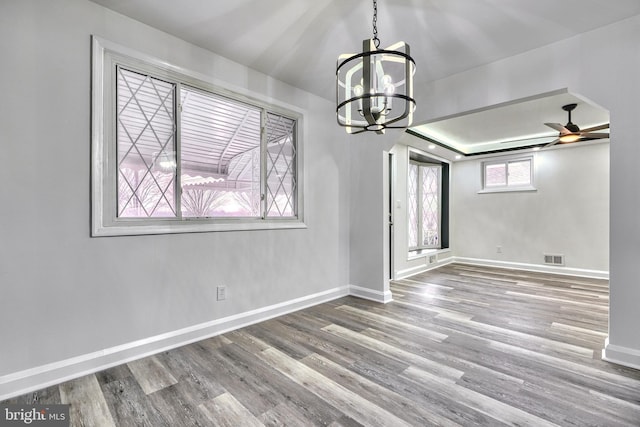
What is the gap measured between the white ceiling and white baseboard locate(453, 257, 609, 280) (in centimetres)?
446

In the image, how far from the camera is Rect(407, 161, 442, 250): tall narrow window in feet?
19.5

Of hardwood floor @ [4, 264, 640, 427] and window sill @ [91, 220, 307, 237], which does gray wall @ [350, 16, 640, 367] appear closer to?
hardwood floor @ [4, 264, 640, 427]

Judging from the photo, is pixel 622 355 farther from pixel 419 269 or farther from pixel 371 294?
pixel 419 269

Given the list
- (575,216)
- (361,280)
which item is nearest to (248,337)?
(361,280)

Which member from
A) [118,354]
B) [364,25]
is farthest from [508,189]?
[118,354]

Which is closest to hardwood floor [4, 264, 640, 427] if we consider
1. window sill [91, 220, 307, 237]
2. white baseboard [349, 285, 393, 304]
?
white baseboard [349, 285, 393, 304]

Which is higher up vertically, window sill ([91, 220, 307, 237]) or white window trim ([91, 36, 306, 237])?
white window trim ([91, 36, 306, 237])

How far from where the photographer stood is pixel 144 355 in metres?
2.24

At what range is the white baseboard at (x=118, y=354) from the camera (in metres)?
1.78

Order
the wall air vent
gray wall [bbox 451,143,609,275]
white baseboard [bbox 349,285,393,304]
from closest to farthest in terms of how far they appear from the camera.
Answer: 1. white baseboard [bbox 349,285,393,304]
2. gray wall [bbox 451,143,609,275]
3. the wall air vent

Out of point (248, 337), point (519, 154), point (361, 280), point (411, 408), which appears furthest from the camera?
point (519, 154)

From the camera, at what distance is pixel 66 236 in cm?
194

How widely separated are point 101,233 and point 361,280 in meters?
2.89

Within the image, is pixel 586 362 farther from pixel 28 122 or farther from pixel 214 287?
pixel 28 122
